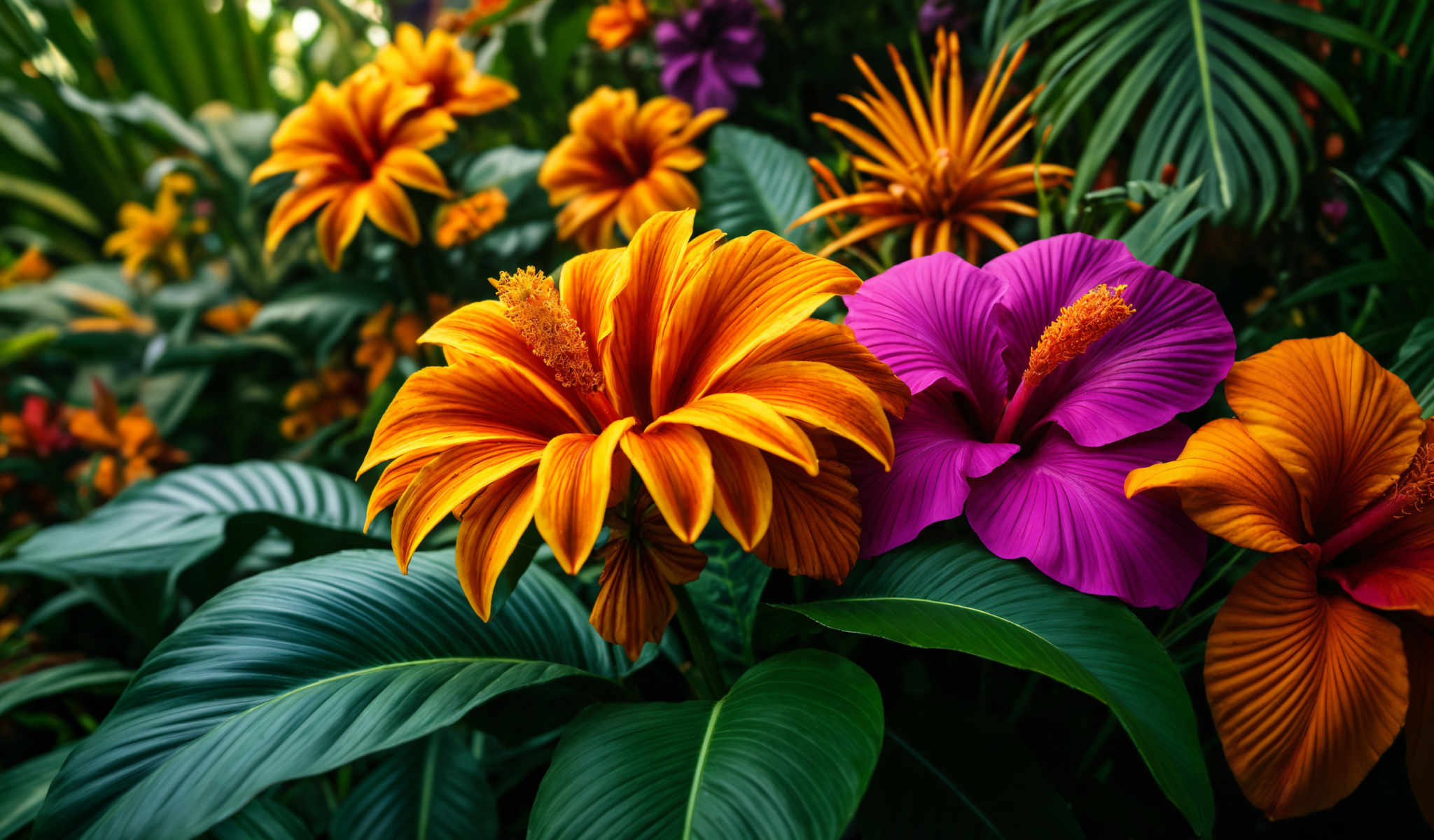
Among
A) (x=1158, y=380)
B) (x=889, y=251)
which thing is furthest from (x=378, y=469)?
(x=1158, y=380)

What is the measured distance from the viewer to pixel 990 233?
2.56 ft

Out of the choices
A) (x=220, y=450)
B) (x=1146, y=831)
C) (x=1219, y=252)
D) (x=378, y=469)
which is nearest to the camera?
(x=1146, y=831)

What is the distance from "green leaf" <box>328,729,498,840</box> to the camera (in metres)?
0.76

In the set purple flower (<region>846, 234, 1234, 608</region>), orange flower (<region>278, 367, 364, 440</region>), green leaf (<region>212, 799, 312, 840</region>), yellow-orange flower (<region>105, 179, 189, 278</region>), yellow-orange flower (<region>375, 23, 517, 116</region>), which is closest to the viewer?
purple flower (<region>846, 234, 1234, 608</region>)

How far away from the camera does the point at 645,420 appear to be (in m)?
0.58

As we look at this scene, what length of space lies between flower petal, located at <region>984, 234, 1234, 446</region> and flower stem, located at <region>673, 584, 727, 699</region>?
287 mm

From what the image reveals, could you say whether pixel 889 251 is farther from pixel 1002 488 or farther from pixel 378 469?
pixel 378 469

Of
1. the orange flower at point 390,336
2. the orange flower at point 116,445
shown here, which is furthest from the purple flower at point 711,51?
the orange flower at point 116,445

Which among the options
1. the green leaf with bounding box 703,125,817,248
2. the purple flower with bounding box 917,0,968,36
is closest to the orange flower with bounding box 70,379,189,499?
the green leaf with bounding box 703,125,817,248

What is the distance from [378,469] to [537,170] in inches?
20.3

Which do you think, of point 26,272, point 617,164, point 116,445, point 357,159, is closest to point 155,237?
point 26,272

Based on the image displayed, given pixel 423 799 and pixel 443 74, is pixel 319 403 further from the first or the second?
pixel 423 799

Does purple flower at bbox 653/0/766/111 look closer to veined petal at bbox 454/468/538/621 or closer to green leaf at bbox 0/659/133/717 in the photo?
veined petal at bbox 454/468/538/621

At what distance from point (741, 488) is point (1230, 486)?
290 mm
